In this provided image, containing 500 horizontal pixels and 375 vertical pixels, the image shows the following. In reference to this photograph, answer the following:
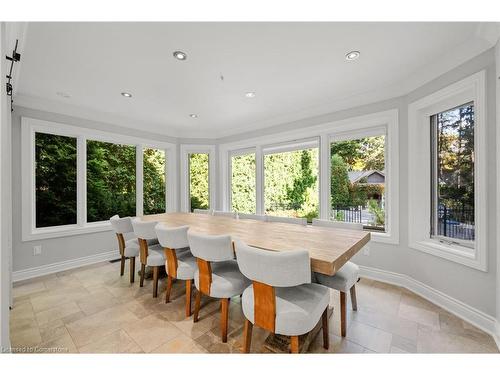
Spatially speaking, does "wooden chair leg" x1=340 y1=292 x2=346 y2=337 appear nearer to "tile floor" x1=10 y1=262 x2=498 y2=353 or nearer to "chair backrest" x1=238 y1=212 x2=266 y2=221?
"tile floor" x1=10 y1=262 x2=498 y2=353

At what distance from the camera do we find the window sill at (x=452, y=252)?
5.93ft

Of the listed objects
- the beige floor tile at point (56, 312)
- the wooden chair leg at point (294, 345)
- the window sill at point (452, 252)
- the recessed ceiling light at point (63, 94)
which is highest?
the recessed ceiling light at point (63, 94)

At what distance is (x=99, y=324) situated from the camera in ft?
5.97

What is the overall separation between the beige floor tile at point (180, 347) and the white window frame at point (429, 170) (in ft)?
8.11

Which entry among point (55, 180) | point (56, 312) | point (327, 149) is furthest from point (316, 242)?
point (55, 180)

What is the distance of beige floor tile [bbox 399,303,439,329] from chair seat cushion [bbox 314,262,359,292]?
0.71 meters

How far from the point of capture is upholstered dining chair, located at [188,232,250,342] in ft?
4.99

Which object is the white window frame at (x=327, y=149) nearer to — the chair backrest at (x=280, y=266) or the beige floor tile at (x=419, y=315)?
the beige floor tile at (x=419, y=315)

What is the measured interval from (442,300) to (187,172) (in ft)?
14.8

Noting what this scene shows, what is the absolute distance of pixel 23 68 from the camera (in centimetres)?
212

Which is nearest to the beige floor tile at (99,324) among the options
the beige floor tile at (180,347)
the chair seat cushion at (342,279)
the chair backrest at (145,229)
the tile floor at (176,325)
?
the tile floor at (176,325)
